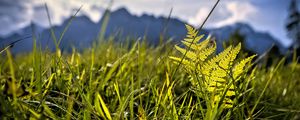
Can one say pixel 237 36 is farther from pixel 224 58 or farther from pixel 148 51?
pixel 224 58

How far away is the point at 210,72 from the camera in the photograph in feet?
3.87

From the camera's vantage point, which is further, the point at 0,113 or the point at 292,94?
the point at 292,94

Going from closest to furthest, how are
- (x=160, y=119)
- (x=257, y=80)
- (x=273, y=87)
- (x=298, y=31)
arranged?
(x=160, y=119), (x=273, y=87), (x=257, y=80), (x=298, y=31)

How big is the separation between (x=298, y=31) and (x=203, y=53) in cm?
4316

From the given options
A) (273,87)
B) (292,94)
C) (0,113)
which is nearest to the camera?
(0,113)

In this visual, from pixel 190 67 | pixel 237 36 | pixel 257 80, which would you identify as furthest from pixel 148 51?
pixel 237 36

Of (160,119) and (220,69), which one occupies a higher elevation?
(220,69)

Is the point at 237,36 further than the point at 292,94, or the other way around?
the point at 237,36

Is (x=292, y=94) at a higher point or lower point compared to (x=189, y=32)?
lower

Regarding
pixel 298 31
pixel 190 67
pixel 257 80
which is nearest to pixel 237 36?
pixel 257 80

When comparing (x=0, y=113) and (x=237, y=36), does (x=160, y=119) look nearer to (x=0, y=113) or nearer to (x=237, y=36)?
(x=0, y=113)

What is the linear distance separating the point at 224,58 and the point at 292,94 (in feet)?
4.18

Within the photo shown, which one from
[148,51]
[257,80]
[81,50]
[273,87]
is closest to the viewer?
[273,87]

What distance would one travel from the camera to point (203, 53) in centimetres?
119
